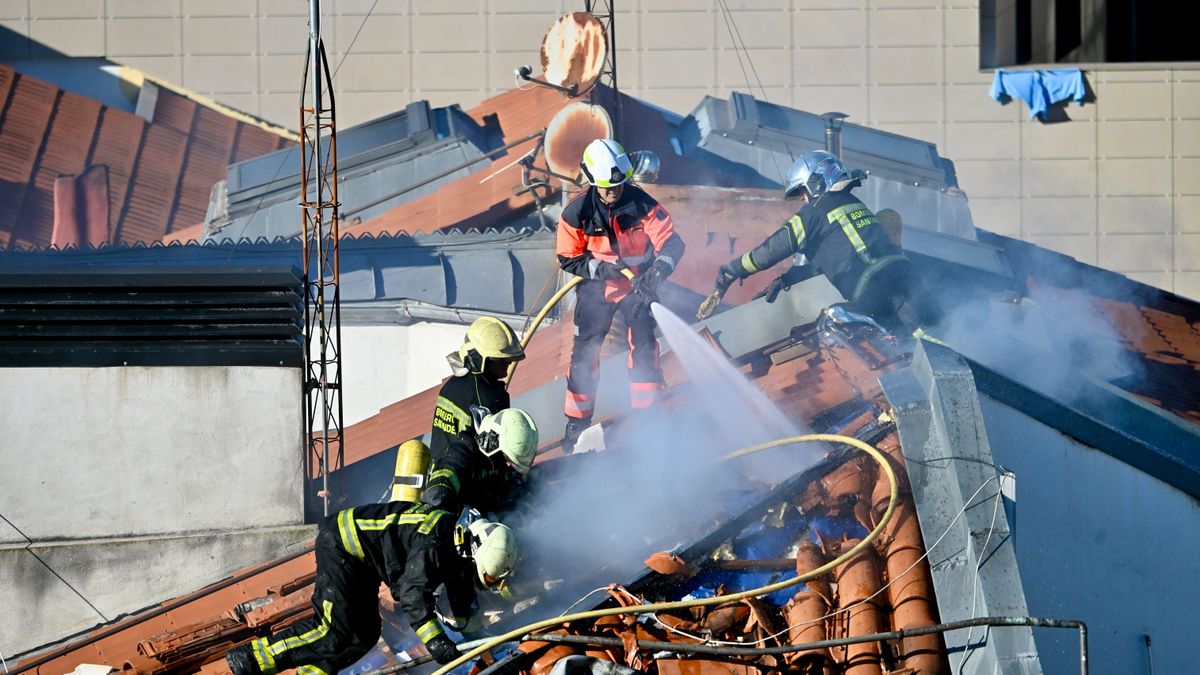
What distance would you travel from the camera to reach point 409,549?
6688mm

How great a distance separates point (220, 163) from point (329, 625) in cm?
1747

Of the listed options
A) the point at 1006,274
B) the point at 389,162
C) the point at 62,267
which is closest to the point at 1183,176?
the point at 1006,274

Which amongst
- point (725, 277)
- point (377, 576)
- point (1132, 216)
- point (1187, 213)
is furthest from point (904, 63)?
point (377, 576)

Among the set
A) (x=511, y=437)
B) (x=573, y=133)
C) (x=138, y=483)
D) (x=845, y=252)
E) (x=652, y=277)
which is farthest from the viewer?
(x=573, y=133)

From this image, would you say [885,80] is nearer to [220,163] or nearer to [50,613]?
[220,163]

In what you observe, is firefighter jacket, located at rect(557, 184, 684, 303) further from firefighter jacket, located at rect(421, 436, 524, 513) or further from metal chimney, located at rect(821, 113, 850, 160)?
metal chimney, located at rect(821, 113, 850, 160)

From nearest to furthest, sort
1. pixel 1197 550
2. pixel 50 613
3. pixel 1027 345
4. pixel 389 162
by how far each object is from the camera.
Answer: pixel 1197 550 → pixel 50 613 → pixel 1027 345 → pixel 389 162

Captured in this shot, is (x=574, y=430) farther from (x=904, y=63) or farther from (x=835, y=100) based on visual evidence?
(x=904, y=63)

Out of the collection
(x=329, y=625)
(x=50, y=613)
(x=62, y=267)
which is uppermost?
(x=62, y=267)

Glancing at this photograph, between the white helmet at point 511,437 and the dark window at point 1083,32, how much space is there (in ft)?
42.4

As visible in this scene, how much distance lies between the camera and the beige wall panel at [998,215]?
81.4 ft

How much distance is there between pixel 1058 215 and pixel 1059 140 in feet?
4.25

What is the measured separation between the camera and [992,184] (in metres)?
25.0

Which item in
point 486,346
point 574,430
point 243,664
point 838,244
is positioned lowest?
point 243,664
